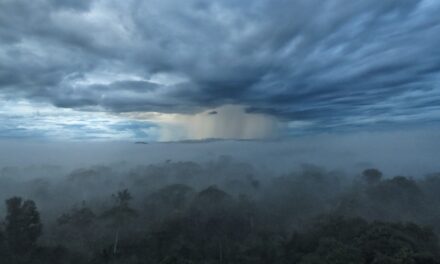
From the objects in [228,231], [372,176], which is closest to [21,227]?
[228,231]

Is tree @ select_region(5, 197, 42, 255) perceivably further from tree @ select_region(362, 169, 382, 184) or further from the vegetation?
tree @ select_region(362, 169, 382, 184)

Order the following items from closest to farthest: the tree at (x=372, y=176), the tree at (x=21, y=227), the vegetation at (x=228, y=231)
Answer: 1. the vegetation at (x=228, y=231)
2. the tree at (x=21, y=227)
3. the tree at (x=372, y=176)

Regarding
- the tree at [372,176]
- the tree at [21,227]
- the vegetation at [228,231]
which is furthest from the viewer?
the tree at [372,176]

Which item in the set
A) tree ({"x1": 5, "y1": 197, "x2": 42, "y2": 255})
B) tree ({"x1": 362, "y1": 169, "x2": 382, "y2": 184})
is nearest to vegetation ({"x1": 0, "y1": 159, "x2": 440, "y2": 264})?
tree ({"x1": 5, "y1": 197, "x2": 42, "y2": 255})

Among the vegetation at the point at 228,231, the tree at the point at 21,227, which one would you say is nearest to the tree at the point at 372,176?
the vegetation at the point at 228,231

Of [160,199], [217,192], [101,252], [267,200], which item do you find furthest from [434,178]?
[101,252]

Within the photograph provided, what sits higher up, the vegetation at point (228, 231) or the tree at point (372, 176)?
the tree at point (372, 176)

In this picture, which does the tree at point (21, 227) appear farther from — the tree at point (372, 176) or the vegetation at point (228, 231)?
the tree at point (372, 176)

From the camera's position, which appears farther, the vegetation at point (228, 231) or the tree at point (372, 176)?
the tree at point (372, 176)
